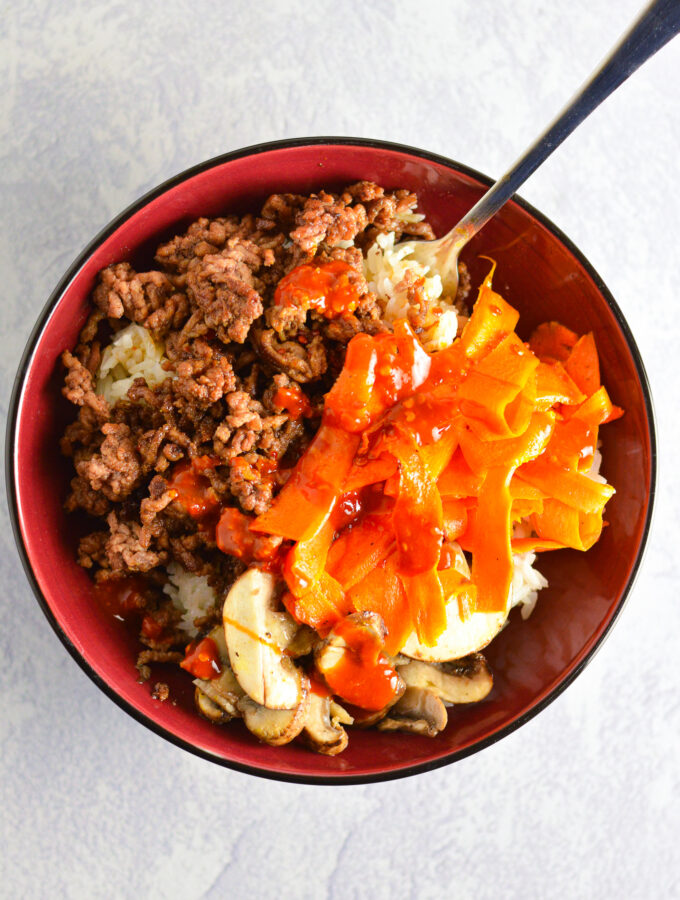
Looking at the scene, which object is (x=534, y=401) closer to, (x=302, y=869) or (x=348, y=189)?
(x=348, y=189)

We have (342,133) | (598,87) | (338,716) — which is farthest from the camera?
(342,133)

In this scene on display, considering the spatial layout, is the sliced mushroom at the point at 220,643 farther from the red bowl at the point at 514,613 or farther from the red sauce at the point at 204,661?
the red bowl at the point at 514,613

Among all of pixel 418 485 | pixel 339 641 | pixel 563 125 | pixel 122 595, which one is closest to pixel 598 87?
pixel 563 125

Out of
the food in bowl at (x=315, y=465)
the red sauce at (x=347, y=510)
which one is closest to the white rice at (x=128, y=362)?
the food in bowl at (x=315, y=465)

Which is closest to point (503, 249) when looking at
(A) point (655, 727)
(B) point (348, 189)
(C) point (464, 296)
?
(C) point (464, 296)

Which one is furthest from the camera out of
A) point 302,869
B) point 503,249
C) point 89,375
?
point 302,869

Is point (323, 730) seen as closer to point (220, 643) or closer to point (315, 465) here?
point (220, 643)
